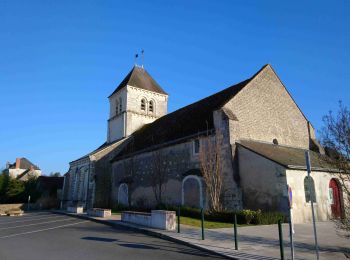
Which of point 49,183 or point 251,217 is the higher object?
point 49,183

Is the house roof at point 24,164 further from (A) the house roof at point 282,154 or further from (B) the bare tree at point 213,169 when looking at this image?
(A) the house roof at point 282,154

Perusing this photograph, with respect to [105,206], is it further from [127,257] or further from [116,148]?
[127,257]

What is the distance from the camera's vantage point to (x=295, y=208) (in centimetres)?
1634

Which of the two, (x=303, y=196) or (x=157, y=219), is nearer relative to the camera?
(x=157, y=219)

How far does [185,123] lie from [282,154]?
8.89 metres

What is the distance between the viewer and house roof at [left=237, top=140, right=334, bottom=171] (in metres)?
16.9

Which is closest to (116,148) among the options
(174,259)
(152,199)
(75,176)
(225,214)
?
(75,176)

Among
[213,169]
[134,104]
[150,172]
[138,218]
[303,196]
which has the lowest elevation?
[138,218]

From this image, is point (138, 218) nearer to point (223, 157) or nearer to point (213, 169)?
point (213, 169)

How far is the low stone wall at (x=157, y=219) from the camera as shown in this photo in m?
13.2

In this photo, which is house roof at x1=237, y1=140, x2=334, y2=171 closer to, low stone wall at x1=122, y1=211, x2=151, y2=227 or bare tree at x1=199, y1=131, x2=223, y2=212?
bare tree at x1=199, y1=131, x2=223, y2=212

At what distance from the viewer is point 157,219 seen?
1389cm

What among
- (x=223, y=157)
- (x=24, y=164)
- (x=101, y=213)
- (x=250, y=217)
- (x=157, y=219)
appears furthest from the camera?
(x=24, y=164)

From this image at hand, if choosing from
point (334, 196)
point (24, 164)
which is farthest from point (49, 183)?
point (334, 196)
